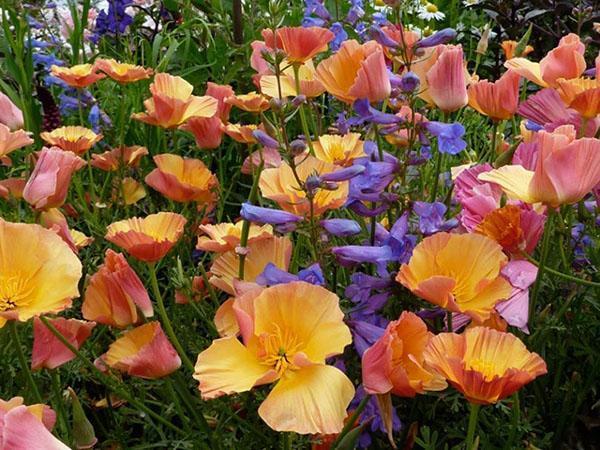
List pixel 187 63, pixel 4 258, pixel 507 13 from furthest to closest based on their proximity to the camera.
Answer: pixel 507 13 < pixel 187 63 < pixel 4 258

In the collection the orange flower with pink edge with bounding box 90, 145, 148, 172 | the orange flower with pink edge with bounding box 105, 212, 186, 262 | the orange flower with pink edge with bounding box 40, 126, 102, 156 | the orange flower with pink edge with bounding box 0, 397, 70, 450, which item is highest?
the orange flower with pink edge with bounding box 0, 397, 70, 450

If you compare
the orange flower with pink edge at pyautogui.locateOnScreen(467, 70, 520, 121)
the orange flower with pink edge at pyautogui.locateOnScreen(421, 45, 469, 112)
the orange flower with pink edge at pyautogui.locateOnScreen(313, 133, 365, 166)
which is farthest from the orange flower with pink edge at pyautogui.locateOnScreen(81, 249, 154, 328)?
the orange flower with pink edge at pyautogui.locateOnScreen(467, 70, 520, 121)

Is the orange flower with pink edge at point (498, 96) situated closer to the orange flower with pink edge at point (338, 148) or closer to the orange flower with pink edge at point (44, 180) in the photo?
the orange flower with pink edge at point (338, 148)

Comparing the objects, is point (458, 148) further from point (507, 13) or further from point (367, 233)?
point (507, 13)

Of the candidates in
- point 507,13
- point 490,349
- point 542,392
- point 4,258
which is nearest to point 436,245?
point 490,349

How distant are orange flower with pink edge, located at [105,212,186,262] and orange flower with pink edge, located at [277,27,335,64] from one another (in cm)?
36

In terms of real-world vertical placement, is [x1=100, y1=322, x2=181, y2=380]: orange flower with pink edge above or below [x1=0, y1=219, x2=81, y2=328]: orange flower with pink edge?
below

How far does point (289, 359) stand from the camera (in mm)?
937

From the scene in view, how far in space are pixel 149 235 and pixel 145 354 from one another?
236 millimetres

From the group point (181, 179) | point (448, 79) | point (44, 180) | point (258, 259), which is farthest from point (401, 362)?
point (181, 179)

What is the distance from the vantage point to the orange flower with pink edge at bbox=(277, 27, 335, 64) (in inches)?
55.6

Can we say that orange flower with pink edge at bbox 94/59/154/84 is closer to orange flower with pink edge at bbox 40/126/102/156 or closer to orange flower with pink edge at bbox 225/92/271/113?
orange flower with pink edge at bbox 40/126/102/156

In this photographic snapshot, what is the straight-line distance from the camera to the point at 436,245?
1.03 metres

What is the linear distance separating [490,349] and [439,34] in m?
0.59
